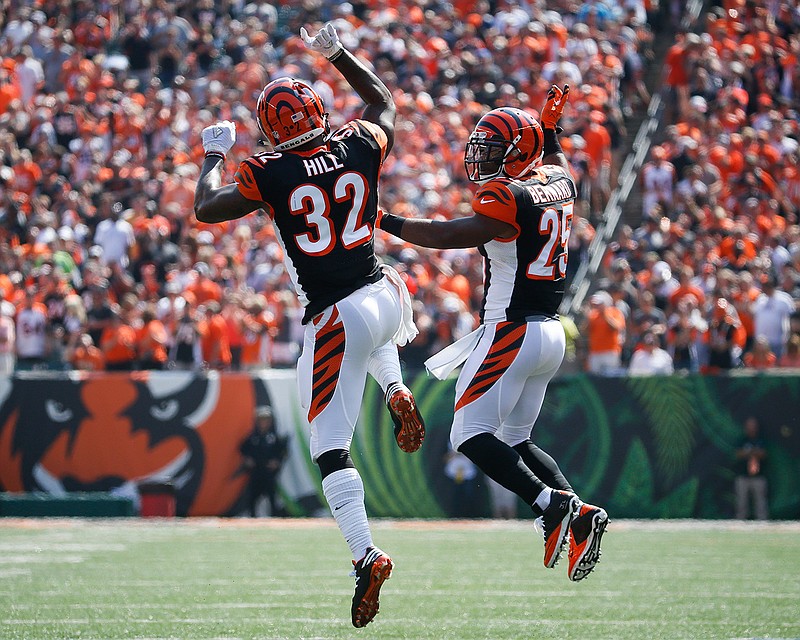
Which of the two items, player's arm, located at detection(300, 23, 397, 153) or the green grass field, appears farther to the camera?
the green grass field

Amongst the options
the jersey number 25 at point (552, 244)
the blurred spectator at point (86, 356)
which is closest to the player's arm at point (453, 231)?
the jersey number 25 at point (552, 244)

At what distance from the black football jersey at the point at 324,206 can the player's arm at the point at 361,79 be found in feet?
0.70

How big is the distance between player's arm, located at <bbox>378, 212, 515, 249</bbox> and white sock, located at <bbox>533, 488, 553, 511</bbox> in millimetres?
1126

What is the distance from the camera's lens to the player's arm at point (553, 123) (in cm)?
664

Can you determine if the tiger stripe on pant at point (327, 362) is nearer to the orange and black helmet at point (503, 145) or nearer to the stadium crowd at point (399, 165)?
the orange and black helmet at point (503, 145)

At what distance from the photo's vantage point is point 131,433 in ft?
43.7

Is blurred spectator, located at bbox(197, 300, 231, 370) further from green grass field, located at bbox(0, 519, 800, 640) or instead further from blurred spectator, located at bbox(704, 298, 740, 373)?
blurred spectator, located at bbox(704, 298, 740, 373)

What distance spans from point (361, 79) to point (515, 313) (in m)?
1.27

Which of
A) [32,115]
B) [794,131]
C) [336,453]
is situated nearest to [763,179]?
[794,131]

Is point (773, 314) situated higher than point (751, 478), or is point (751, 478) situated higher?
point (773, 314)

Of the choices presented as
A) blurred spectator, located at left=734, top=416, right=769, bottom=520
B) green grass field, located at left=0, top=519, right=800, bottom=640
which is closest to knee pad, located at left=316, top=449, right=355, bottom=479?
green grass field, located at left=0, top=519, right=800, bottom=640

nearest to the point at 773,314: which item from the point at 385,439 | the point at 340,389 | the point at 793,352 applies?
the point at 793,352

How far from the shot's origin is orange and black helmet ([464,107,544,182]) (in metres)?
6.27

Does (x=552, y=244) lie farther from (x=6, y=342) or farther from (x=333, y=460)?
(x=6, y=342)
